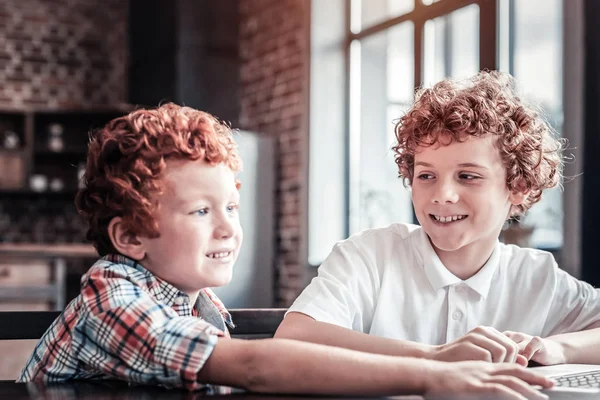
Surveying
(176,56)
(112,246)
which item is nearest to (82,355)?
(112,246)

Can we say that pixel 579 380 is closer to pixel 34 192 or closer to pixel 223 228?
pixel 223 228

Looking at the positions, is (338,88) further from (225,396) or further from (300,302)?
(225,396)

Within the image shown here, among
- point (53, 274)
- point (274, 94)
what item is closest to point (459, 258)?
point (53, 274)

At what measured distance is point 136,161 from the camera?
3.05 ft

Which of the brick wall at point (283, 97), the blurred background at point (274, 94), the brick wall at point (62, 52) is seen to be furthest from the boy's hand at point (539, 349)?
the brick wall at point (62, 52)

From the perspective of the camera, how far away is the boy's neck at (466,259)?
1.37 meters

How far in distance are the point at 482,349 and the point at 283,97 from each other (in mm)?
4512

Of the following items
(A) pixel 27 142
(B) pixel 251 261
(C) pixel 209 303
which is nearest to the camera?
(C) pixel 209 303

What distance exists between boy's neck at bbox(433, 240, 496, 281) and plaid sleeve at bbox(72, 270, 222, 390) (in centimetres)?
65

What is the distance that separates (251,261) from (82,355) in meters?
4.09

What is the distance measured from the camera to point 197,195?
948mm

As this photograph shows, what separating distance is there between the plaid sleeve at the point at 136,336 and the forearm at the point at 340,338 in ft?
1.12

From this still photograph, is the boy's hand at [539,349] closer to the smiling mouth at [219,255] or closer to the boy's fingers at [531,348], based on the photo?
the boy's fingers at [531,348]

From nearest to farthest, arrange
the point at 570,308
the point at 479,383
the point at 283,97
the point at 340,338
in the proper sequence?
1. the point at 479,383
2. the point at 340,338
3. the point at 570,308
4. the point at 283,97
